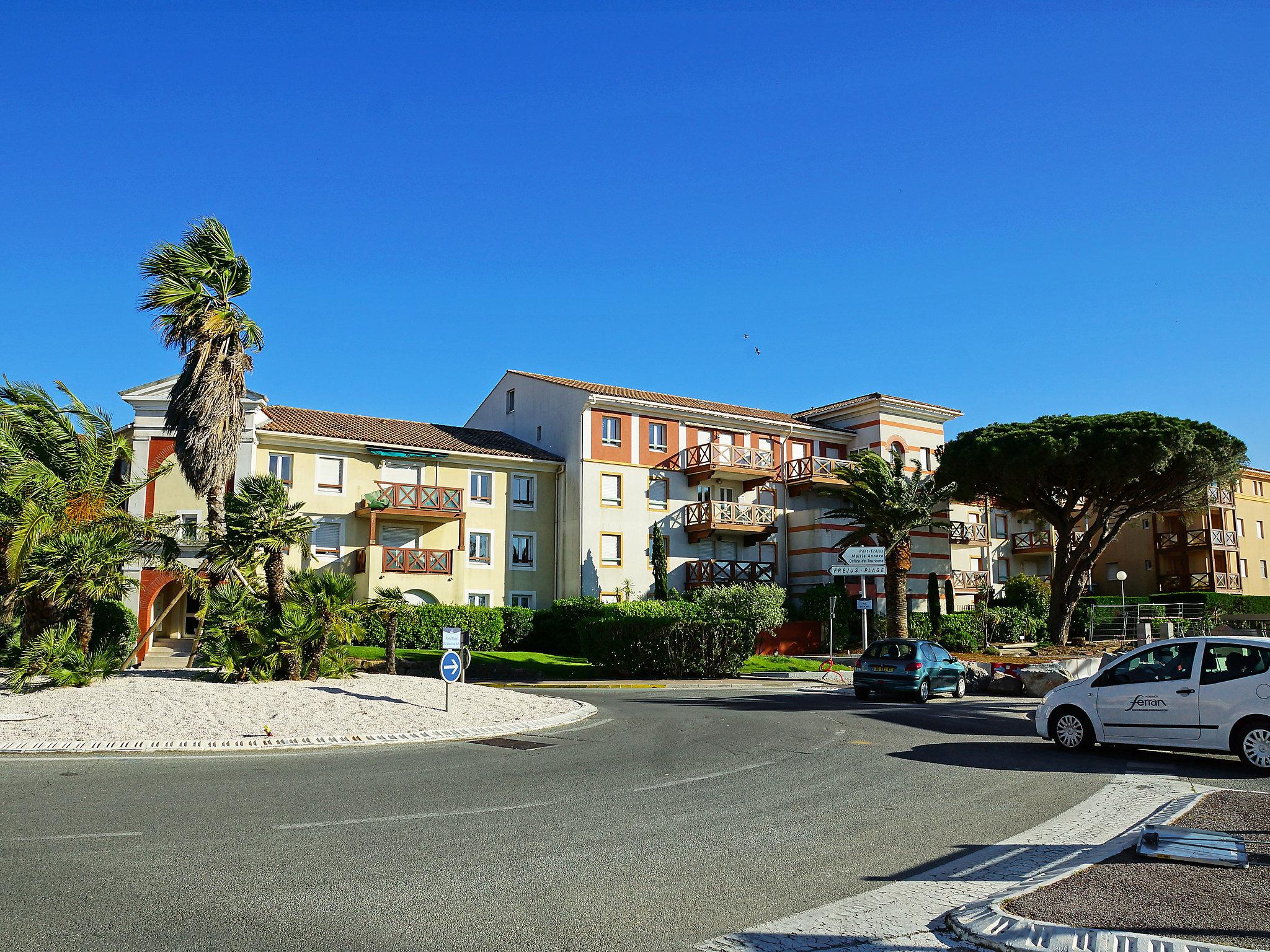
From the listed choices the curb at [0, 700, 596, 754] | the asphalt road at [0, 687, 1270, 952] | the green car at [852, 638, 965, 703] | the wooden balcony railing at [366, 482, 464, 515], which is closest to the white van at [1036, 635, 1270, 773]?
the asphalt road at [0, 687, 1270, 952]

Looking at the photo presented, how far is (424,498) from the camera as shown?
129ft

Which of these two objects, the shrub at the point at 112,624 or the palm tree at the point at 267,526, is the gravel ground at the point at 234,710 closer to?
the shrub at the point at 112,624

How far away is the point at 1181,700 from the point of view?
1216 cm

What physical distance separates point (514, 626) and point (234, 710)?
2417 centimetres

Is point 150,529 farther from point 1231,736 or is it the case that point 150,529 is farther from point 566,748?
point 1231,736

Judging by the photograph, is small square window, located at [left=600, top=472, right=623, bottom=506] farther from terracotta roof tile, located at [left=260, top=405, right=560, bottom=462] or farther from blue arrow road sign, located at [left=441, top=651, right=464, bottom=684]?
blue arrow road sign, located at [left=441, top=651, right=464, bottom=684]

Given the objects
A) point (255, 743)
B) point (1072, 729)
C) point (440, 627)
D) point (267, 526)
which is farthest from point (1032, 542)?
point (255, 743)

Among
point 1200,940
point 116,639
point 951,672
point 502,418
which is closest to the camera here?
point 1200,940

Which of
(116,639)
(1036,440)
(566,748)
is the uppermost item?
(1036,440)

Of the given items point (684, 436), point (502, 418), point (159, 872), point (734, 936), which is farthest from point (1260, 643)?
point (502, 418)

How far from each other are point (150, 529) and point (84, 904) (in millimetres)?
14631

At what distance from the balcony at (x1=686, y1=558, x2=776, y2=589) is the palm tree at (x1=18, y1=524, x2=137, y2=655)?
2892cm

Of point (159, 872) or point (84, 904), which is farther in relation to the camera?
point (159, 872)

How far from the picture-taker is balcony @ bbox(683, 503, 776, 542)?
1720 inches
